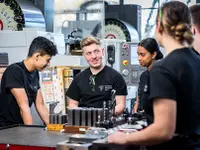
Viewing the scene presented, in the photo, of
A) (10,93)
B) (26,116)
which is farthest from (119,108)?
(10,93)

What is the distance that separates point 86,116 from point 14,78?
779 millimetres

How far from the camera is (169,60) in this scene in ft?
5.71

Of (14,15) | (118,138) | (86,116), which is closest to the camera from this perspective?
(118,138)

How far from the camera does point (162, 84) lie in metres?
1.69

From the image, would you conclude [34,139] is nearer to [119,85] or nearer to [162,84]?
[162,84]

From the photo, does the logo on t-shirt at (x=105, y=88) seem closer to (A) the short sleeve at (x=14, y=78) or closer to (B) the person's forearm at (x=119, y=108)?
(B) the person's forearm at (x=119, y=108)

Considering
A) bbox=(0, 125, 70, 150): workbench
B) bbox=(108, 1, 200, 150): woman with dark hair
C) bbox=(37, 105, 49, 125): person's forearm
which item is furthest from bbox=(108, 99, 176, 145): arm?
bbox=(37, 105, 49, 125): person's forearm

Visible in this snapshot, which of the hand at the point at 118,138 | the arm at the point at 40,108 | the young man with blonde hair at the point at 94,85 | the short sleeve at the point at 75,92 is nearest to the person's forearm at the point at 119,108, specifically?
the young man with blonde hair at the point at 94,85

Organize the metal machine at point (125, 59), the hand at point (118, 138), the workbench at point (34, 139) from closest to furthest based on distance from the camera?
the hand at point (118, 138) → the workbench at point (34, 139) → the metal machine at point (125, 59)

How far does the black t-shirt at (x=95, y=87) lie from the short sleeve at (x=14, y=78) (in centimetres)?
47

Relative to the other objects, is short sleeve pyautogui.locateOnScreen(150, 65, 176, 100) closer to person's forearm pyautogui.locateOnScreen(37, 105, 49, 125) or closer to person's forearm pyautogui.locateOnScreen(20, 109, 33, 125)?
person's forearm pyautogui.locateOnScreen(20, 109, 33, 125)

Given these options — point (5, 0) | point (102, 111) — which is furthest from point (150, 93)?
point (5, 0)

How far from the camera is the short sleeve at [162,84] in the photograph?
1.68m

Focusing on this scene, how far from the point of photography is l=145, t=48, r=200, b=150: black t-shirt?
170 centimetres
